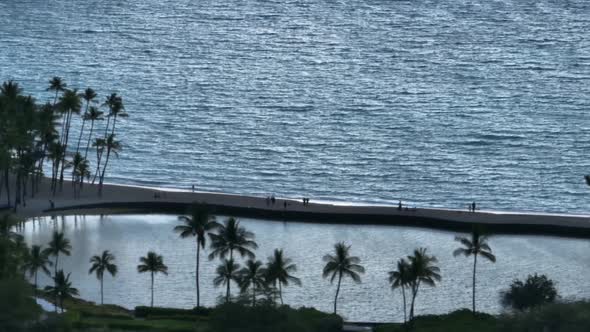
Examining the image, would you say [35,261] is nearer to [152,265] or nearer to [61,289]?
[61,289]

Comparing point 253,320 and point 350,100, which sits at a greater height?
point 350,100

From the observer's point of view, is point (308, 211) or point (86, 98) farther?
point (86, 98)

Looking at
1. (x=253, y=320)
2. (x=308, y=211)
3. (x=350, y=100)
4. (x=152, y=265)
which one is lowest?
(x=253, y=320)

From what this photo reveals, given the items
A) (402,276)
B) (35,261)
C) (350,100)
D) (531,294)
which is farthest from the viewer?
(350,100)

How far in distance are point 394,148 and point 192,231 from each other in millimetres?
49710

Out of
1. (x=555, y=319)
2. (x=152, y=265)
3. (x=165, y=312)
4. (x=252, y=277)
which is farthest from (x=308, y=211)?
(x=555, y=319)

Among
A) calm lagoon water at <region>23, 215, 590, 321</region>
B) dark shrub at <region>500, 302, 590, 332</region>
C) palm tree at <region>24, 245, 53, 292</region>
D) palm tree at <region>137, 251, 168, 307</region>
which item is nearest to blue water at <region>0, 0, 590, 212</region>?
calm lagoon water at <region>23, 215, 590, 321</region>

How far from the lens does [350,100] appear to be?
156 metres

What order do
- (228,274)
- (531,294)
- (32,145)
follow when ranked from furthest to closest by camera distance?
(32,145), (228,274), (531,294)

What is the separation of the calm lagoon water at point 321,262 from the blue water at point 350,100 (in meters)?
14.0

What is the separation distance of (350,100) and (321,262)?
194 feet

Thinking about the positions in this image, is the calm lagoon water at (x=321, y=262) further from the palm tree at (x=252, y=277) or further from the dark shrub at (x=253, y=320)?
the dark shrub at (x=253, y=320)

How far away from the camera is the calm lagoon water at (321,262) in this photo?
298 feet

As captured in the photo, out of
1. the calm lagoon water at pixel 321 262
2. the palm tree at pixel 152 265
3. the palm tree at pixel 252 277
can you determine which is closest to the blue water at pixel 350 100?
the calm lagoon water at pixel 321 262
